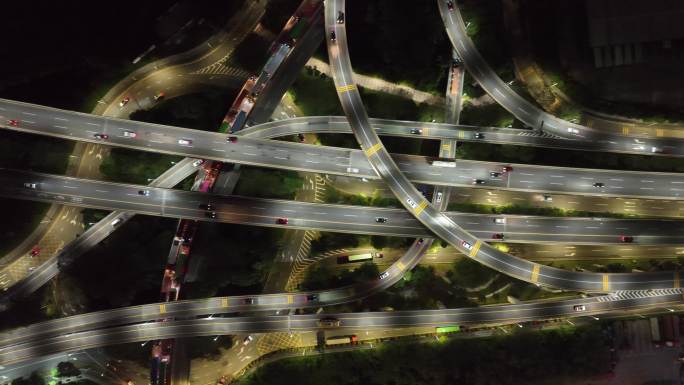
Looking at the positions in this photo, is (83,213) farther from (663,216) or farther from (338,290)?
(663,216)

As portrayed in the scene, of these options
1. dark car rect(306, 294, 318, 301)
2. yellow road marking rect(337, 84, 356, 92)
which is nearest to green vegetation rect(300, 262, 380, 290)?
dark car rect(306, 294, 318, 301)

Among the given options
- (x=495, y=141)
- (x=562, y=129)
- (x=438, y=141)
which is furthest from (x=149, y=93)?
(x=562, y=129)

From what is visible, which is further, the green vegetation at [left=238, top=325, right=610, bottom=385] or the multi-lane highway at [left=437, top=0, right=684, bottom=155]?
the multi-lane highway at [left=437, top=0, right=684, bottom=155]

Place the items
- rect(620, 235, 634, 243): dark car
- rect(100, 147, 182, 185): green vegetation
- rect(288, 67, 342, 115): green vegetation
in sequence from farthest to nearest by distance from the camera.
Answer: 1. rect(288, 67, 342, 115): green vegetation
2. rect(620, 235, 634, 243): dark car
3. rect(100, 147, 182, 185): green vegetation

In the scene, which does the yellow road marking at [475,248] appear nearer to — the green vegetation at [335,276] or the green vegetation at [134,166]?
the green vegetation at [335,276]

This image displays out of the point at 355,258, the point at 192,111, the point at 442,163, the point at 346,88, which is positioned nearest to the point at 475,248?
the point at 442,163

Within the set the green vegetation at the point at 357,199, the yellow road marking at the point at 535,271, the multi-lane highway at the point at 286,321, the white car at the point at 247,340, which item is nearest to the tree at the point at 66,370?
the multi-lane highway at the point at 286,321

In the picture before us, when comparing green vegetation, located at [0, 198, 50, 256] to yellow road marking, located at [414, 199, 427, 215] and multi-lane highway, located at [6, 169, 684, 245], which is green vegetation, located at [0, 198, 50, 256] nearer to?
multi-lane highway, located at [6, 169, 684, 245]
